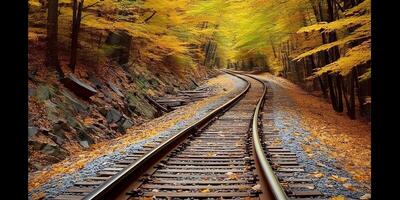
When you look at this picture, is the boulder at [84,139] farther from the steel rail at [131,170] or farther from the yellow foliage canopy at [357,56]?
the yellow foliage canopy at [357,56]

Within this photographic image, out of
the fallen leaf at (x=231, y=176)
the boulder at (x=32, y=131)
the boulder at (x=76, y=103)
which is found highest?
the boulder at (x=76, y=103)

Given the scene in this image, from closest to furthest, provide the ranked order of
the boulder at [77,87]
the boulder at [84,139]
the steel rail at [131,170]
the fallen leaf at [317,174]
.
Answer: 1. the steel rail at [131,170]
2. the fallen leaf at [317,174]
3. the boulder at [84,139]
4. the boulder at [77,87]

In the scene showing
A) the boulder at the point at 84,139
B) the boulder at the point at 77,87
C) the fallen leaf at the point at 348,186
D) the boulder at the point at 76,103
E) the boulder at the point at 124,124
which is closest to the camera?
the fallen leaf at the point at 348,186

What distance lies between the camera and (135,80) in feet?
63.8

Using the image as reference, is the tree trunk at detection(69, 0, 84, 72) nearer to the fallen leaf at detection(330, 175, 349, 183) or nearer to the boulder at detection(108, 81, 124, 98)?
the boulder at detection(108, 81, 124, 98)

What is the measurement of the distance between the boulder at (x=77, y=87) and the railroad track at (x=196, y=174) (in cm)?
537

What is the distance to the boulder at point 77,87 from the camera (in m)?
12.9

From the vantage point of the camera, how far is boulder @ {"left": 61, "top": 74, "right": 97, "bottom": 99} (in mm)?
12852

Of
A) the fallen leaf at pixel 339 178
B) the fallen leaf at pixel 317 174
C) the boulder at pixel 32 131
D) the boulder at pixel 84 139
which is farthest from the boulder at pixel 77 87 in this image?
the fallen leaf at pixel 339 178

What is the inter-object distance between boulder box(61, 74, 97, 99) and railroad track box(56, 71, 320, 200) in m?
5.37

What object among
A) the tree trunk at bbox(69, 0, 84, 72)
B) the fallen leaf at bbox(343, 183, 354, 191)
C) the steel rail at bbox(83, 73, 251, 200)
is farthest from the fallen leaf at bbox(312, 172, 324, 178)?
the tree trunk at bbox(69, 0, 84, 72)

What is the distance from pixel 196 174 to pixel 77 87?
27.5ft
